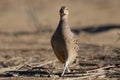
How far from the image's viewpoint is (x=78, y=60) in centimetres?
1020

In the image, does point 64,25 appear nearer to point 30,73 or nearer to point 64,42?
point 64,42

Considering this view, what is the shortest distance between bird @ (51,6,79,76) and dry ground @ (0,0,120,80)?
0.85 ft

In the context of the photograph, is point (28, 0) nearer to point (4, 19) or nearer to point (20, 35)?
point (4, 19)

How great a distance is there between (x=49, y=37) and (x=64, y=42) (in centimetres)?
812

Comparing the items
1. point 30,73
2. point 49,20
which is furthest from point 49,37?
point 30,73

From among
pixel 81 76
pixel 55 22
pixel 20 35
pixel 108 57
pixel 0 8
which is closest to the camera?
pixel 81 76

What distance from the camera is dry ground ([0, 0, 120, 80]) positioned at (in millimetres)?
9227

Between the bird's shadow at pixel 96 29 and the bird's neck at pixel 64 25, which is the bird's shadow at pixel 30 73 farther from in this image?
the bird's shadow at pixel 96 29

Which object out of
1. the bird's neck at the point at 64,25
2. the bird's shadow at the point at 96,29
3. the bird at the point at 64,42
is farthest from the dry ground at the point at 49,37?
the bird's neck at the point at 64,25

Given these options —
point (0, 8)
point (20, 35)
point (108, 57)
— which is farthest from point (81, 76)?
point (0, 8)

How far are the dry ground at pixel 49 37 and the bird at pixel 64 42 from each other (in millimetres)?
260

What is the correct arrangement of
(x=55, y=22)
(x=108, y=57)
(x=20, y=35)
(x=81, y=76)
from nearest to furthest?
(x=81, y=76) → (x=108, y=57) → (x=20, y=35) → (x=55, y=22)

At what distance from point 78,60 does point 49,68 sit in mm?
729

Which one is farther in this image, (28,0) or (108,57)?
(28,0)
